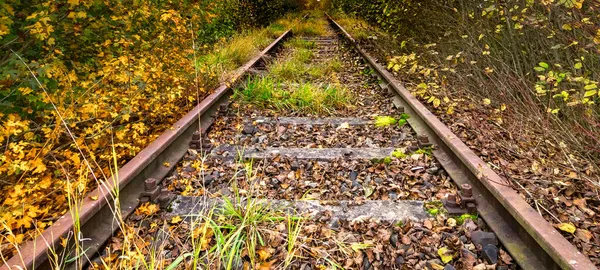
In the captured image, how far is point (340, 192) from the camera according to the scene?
9.19 feet

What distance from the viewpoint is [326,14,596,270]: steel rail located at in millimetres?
1749

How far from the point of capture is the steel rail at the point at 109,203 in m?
1.78

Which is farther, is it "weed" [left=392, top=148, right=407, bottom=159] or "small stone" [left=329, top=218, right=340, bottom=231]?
"weed" [left=392, top=148, right=407, bottom=159]

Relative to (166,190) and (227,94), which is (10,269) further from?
(227,94)

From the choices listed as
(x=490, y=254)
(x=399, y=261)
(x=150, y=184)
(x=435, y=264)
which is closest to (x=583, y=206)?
(x=490, y=254)

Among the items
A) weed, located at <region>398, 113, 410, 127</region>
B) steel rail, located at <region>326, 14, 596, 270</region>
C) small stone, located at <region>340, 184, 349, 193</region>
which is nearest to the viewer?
steel rail, located at <region>326, 14, 596, 270</region>

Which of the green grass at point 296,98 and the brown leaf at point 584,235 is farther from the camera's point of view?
the green grass at point 296,98

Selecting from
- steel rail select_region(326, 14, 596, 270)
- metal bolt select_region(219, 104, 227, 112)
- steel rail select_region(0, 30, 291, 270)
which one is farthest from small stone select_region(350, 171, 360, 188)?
metal bolt select_region(219, 104, 227, 112)

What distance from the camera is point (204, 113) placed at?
4152 millimetres

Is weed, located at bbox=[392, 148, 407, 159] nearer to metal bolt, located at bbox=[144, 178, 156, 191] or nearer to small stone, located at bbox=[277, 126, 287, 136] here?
small stone, located at bbox=[277, 126, 287, 136]

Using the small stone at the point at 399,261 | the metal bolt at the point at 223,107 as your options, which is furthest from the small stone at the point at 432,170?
the metal bolt at the point at 223,107

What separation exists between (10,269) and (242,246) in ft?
3.32

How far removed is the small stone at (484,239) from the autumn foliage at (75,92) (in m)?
1.99

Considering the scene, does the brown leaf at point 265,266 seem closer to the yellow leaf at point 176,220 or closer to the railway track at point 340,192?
the railway track at point 340,192
